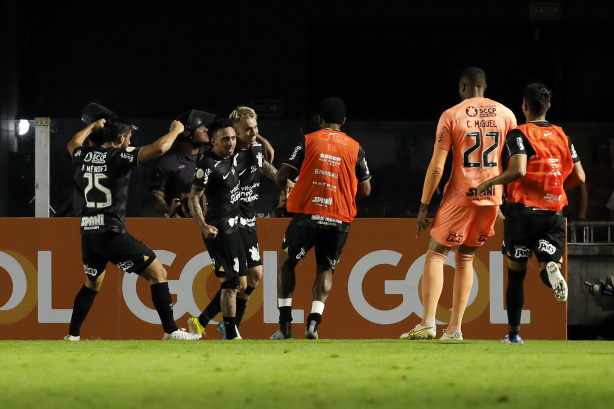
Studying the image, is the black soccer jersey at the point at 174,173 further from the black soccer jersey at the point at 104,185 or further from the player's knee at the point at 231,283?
the player's knee at the point at 231,283

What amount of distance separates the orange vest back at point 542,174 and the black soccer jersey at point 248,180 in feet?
7.26

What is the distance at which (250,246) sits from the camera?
383 inches

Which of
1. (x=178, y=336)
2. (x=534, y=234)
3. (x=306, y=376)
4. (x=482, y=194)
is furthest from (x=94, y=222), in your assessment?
(x=306, y=376)

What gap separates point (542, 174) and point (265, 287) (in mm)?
3344

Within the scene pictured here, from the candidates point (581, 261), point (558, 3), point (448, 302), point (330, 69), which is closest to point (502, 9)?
point (558, 3)

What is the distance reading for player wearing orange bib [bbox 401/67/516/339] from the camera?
8.72 m

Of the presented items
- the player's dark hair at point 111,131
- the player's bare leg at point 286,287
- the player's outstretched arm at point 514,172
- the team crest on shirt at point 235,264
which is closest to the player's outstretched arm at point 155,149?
the player's dark hair at point 111,131

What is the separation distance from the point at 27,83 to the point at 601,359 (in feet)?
34.2

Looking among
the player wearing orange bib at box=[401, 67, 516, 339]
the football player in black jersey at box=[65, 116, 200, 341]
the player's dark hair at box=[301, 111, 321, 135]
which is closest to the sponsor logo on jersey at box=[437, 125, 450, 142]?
the player wearing orange bib at box=[401, 67, 516, 339]

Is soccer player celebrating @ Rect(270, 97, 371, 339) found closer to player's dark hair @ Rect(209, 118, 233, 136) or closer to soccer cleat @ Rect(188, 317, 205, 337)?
player's dark hair @ Rect(209, 118, 233, 136)

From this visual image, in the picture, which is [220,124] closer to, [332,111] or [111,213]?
[332,111]

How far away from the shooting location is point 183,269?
1091 centimetres

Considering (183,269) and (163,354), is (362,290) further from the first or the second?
(163,354)

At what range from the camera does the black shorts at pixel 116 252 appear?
9.09m
